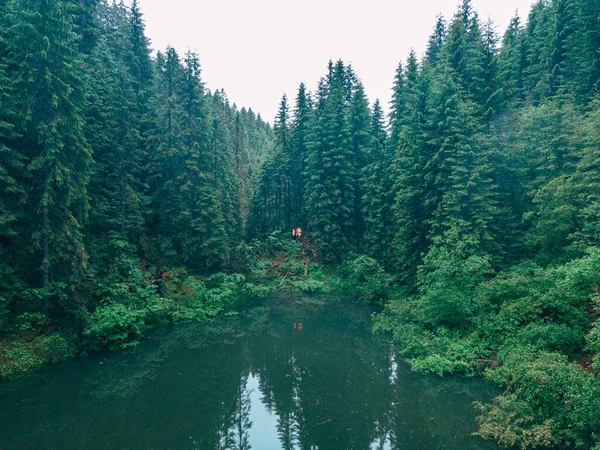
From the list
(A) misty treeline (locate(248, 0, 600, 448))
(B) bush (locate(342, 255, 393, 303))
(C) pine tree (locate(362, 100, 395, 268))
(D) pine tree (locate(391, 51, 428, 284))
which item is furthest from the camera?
(C) pine tree (locate(362, 100, 395, 268))

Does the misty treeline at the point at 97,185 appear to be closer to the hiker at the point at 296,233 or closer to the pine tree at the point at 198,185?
the pine tree at the point at 198,185

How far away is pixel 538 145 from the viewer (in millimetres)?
18531

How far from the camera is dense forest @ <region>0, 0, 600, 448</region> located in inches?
483

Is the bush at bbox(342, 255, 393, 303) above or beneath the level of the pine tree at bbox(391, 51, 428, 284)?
beneath

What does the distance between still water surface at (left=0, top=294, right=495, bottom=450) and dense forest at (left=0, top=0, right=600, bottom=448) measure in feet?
4.52

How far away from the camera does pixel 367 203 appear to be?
101 feet

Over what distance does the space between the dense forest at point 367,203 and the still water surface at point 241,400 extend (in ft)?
4.52

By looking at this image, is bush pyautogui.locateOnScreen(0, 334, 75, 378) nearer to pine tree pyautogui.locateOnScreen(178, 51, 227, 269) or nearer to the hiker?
pine tree pyautogui.locateOnScreen(178, 51, 227, 269)

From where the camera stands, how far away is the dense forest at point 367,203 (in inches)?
483

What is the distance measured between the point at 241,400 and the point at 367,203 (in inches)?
880

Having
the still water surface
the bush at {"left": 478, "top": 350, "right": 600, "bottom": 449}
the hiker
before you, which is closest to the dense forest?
the bush at {"left": 478, "top": 350, "right": 600, "bottom": 449}

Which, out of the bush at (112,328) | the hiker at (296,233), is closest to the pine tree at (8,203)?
the bush at (112,328)

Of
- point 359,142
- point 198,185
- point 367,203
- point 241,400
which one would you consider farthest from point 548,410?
point 359,142

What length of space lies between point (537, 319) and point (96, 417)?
1540 cm
